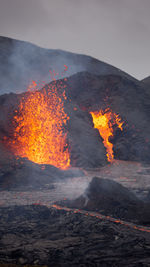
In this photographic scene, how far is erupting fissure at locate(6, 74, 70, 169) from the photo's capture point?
13211 millimetres

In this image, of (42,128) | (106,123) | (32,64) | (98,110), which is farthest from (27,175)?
(32,64)

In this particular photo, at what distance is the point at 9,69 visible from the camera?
→ 25.7m

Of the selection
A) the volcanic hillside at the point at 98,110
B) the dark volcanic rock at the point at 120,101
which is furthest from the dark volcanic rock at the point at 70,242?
the dark volcanic rock at the point at 120,101

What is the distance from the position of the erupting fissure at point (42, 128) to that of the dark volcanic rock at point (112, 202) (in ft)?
24.4

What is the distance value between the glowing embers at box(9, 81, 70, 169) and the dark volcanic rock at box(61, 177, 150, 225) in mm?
7448

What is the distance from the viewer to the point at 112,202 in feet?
15.9

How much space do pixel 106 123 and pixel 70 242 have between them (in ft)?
48.9

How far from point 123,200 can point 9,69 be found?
24.0 meters

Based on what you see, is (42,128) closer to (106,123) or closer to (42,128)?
(42,128)

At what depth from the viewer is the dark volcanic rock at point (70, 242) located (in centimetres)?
265

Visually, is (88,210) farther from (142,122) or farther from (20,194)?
(142,122)

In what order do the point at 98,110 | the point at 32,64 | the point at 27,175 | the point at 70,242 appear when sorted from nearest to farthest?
the point at 70,242, the point at 27,175, the point at 98,110, the point at 32,64

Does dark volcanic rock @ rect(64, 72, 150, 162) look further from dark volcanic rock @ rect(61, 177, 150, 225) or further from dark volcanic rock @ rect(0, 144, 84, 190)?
dark volcanic rock @ rect(61, 177, 150, 225)

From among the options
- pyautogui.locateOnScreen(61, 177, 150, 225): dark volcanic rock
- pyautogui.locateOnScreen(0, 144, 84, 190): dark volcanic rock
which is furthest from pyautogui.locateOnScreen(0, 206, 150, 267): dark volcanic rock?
pyautogui.locateOnScreen(0, 144, 84, 190): dark volcanic rock
